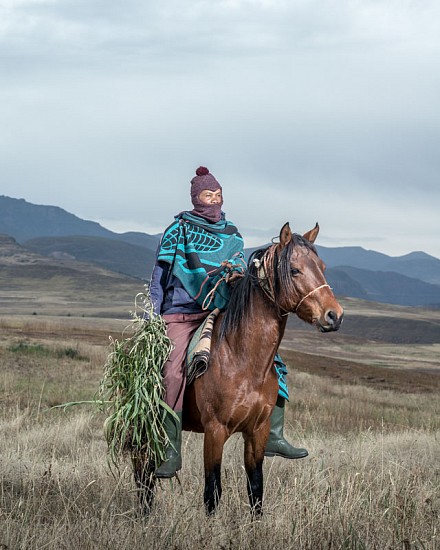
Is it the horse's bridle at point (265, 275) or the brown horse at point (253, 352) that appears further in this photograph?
the horse's bridle at point (265, 275)

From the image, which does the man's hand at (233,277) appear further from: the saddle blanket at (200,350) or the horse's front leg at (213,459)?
the horse's front leg at (213,459)

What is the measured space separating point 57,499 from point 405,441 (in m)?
5.38

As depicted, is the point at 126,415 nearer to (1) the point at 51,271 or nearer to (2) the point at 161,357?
(2) the point at 161,357

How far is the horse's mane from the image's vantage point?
4.70 m

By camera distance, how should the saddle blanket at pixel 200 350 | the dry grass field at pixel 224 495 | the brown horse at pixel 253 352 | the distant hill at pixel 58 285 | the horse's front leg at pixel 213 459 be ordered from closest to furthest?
the dry grass field at pixel 224 495, the brown horse at pixel 253 352, the horse's front leg at pixel 213 459, the saddle blanket at pixel 200 350, the distant hill at pixel 58 285

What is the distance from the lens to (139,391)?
537 centimetres

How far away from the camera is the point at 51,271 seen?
15325 centimetres

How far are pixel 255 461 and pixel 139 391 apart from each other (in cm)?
99

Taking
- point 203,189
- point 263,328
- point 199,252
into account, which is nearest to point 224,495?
point 263,328

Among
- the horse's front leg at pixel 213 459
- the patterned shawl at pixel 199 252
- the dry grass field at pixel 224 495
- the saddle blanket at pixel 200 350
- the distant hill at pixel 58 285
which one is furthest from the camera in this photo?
the distant hill at pixel 58 285

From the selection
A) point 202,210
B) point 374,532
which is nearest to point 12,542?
point 374,532

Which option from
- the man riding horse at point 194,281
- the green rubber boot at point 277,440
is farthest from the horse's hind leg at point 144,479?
the green rubber boot at point 277,440

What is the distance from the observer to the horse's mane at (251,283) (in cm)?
470

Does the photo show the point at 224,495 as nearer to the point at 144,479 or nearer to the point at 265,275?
the point at 144,479
